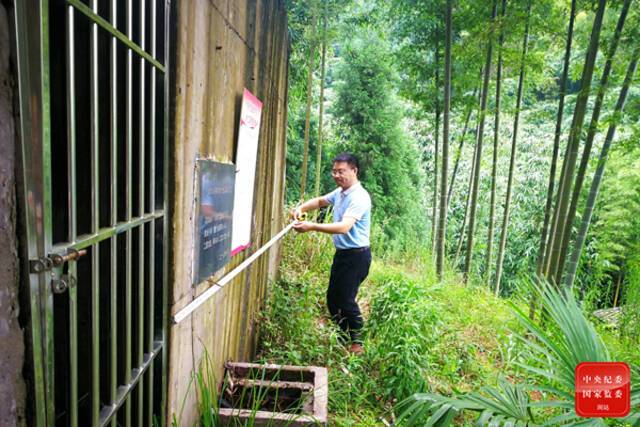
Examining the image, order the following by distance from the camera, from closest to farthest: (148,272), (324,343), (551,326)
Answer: (148,272), (551,326), (324,343)

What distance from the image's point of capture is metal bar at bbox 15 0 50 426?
0.73 meters

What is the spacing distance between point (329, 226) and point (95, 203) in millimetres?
2262

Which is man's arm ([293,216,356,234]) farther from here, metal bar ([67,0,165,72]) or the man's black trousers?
metal bar ([67,0,165,72])

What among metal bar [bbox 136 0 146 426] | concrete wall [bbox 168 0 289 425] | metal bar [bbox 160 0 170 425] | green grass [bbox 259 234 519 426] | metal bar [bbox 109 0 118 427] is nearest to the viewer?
metal bar [bbox 109 0 118 427]

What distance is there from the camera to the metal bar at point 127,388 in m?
1.12

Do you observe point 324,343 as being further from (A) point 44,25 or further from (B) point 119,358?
(A) point 44,25

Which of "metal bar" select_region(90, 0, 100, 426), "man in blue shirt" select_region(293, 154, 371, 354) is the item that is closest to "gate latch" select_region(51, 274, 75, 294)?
"metal bar" select_region(90, 0, 100, 426)

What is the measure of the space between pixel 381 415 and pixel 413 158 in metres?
8.31

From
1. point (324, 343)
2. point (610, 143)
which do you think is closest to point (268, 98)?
point (324, 343)

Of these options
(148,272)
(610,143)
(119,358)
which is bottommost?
(119,358)

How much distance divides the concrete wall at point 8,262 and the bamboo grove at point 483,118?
Result: 3.30 m

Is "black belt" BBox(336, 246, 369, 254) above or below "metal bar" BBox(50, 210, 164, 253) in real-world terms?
below

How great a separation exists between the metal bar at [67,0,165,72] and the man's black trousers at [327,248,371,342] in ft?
8.08

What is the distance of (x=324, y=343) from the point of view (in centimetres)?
332
